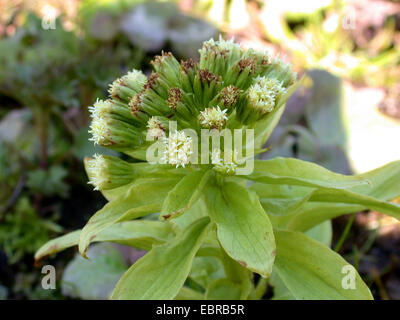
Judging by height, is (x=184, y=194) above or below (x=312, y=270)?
above

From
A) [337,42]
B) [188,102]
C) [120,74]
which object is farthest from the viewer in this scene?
[337,42]

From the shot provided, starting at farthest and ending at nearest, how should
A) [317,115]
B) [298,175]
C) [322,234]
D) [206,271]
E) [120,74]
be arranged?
1. [317,115]
2. [120,74]
3. [322,234]
4. [206,271]
5. [298,175]

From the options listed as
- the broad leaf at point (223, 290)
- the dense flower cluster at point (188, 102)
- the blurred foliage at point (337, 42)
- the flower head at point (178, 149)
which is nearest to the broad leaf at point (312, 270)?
the broad leaf at point (223, 290)

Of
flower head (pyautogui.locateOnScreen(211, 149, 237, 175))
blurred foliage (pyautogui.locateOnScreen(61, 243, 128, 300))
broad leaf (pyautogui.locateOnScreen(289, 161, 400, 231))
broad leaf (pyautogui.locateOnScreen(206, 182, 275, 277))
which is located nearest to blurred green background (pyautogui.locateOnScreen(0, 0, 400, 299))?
blurred foliage (pyautogui.locateOnScreen(61, 243, 128, 300))

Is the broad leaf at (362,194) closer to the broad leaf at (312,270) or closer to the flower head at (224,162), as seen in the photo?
the broad leaf at (312,270)

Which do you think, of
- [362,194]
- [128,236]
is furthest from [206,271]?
[362,194]

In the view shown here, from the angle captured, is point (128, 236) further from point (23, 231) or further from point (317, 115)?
point (317, 115)
